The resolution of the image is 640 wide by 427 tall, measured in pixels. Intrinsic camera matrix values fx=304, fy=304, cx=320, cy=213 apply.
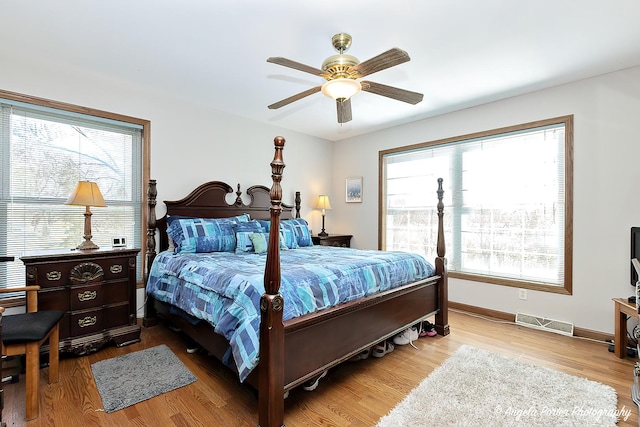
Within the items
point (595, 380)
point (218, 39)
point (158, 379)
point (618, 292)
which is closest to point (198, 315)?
point (158, 379)

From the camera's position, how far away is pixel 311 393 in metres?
2.09

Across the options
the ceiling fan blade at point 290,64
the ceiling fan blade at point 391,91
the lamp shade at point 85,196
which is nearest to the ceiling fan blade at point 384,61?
the ceiling fan blade at point 391,91

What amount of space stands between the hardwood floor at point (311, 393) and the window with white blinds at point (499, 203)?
87 centimetres

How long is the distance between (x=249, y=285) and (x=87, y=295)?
1.73 meters

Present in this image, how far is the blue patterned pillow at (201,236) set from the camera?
3166 mm

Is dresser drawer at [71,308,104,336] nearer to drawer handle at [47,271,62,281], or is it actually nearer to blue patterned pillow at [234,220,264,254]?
drawer handle at [47,271,62,281]

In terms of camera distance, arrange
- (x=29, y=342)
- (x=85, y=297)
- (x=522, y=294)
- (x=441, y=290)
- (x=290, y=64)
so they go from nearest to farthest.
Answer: (x=29, y=342) → (x=290, y=64) → (x=85, y=297) → (x=441, y=290) → (x=522, y=294)

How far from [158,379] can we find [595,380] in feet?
10.4

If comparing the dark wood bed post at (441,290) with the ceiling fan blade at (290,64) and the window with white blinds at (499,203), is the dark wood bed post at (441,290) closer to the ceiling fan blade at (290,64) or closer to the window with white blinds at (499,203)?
the window with white blinds at (499,203)

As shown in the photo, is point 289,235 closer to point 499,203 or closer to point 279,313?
point 279,313

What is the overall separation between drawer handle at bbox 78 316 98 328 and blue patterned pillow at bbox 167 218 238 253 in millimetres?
873

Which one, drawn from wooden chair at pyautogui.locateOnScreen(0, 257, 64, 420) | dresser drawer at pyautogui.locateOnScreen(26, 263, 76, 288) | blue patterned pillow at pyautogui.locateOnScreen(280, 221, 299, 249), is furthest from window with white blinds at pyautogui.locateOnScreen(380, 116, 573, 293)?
wooden chair at pyautogui.locateOnScreen(0, 257, 64, 420)

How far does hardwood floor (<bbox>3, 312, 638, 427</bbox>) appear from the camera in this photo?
5.92 feet

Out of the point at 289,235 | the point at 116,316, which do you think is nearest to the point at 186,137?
the point at 289,235
